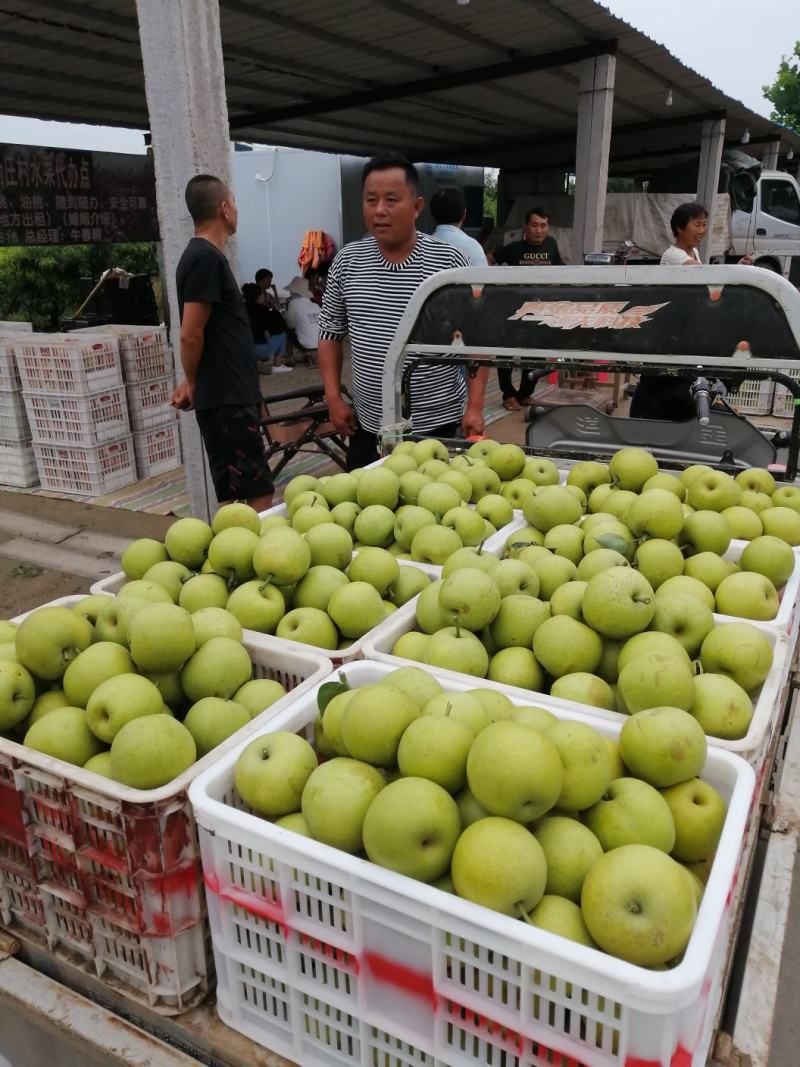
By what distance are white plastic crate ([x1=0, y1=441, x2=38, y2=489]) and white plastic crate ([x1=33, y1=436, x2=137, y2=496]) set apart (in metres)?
0.11

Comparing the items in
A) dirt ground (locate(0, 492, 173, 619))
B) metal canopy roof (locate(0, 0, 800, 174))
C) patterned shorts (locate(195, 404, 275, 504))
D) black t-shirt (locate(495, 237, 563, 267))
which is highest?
metal canopy roof (locate(0, 0, 800, 174))

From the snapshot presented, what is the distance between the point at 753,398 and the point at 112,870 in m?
7.71

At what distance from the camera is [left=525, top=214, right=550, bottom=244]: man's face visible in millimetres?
8875

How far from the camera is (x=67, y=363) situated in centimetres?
680

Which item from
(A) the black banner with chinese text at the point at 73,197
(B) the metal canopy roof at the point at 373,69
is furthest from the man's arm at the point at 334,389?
(A) the black banner with chinese text at the point at 73,197

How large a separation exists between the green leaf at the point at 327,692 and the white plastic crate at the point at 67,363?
5957 mm

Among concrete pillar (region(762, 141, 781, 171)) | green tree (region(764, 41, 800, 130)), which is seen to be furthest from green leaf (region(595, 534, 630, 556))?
green tree (region(764, 41, 800, 130))

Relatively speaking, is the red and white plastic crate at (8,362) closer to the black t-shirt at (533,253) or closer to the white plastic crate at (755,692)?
the black t-shirt at (533,253)

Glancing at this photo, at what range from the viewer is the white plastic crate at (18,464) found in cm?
741

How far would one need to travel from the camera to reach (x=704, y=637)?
1.82m

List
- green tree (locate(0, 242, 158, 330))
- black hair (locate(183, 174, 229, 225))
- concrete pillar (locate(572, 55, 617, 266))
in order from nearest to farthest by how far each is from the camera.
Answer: black hair (locate(183, 174, 229, 225)) → concrete pillar (locate(572, 55, 617, 266)) → green tree (locate(0, 242, 158, 330))

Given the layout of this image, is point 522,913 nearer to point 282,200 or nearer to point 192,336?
point 192,336

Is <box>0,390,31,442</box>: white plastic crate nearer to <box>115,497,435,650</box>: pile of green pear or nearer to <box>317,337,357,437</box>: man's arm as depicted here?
<box>317,337,357,437</box>: man's arm

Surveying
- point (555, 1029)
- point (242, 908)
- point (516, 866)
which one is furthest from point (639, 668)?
point (242, 908)
